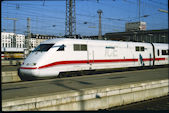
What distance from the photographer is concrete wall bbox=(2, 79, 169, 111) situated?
→ 6820 millimetres

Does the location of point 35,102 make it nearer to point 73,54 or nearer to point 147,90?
point 147,90

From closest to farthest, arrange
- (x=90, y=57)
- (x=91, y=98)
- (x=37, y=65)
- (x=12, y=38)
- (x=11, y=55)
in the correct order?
(x=91, y=98) → (x=37, y=65) → (x=90, y=57) → (x=12, y=38) → (x=11, y=55)

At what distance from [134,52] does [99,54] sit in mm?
5346

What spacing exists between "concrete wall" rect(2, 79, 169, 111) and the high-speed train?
5576 mm

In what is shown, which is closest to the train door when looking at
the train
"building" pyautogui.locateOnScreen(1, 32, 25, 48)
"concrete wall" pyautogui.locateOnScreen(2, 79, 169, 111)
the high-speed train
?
the high-speed train

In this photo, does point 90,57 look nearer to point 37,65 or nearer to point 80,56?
point 80,56

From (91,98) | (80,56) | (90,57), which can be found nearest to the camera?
(91,98)

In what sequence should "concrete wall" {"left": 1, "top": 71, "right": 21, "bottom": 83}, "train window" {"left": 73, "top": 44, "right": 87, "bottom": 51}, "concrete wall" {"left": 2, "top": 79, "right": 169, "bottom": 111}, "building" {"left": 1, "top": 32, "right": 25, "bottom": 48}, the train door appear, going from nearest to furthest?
"concrete wall" {"left": 2, "top": 79, "right": 169, "bottom": 111}, "concrete wall" {"left": 1, "top": 71, "right": 21, "bottom": 83}, "train window" {"left": 73, "top": 44, "right": 87, "bottom": 51}, the train door, "building" {"left": 1, "top": 32, "right": 25, "bottom": 48}

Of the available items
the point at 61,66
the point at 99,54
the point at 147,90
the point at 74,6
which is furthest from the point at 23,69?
the point at 74,6

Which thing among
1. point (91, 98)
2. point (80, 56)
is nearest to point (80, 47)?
point (80, 56)

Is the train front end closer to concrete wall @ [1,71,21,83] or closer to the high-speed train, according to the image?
the high-speed train

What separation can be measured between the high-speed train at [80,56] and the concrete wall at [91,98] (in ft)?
18.3

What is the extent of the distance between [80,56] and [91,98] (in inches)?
282

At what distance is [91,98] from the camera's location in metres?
8.59
